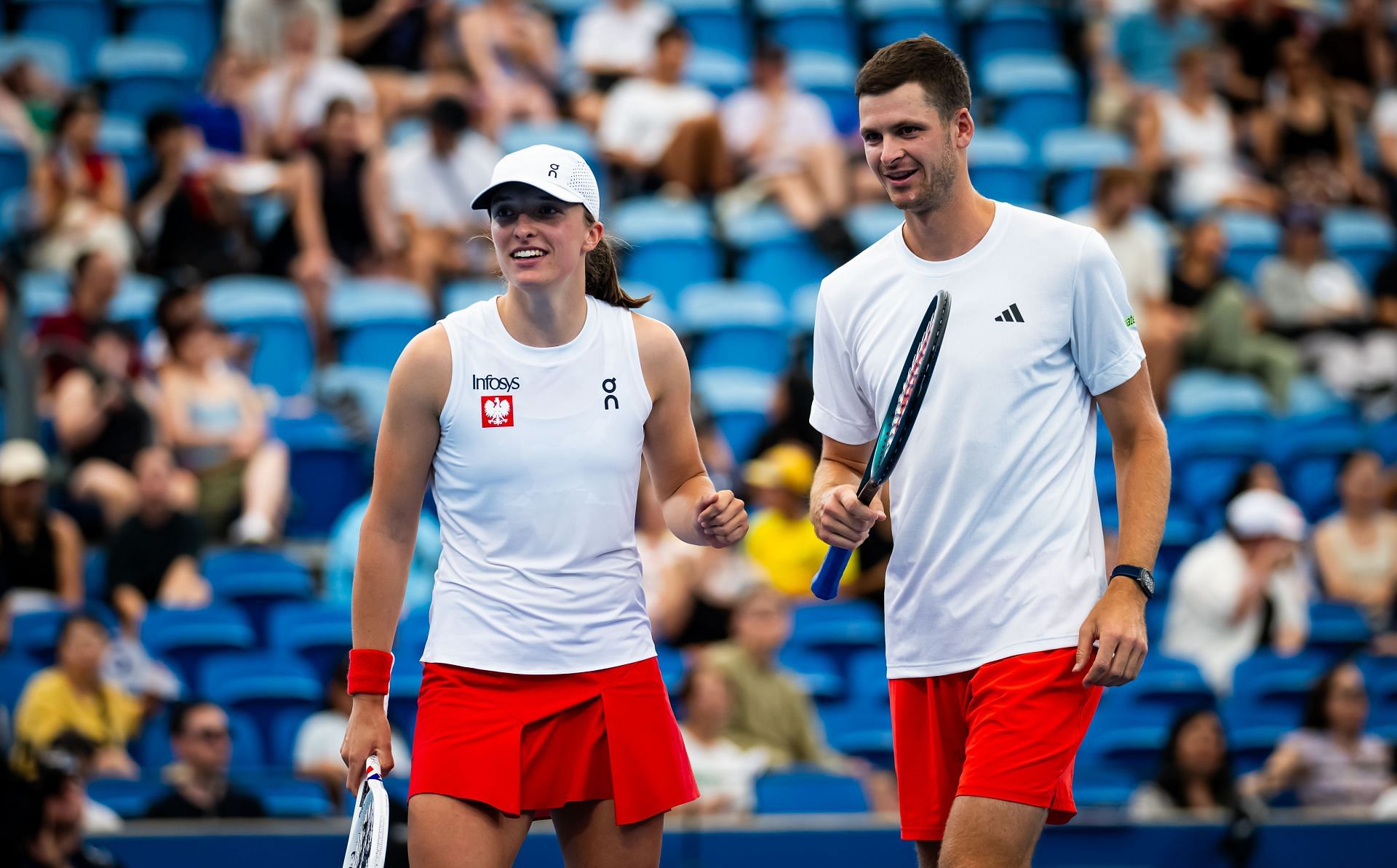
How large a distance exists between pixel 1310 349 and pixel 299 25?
7366 mm

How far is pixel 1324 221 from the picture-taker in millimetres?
13625

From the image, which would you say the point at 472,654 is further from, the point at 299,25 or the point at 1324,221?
the point at 1324,221

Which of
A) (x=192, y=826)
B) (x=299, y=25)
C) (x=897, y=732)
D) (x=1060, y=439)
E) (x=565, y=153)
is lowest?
(x=192, y=826)

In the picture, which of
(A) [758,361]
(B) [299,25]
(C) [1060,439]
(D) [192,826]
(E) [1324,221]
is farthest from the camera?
(E) [1324,221]

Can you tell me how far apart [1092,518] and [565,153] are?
5.08 ft

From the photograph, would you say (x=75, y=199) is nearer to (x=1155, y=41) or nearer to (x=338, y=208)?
(x=338, y=208)

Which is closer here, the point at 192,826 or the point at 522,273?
the point at 522,273

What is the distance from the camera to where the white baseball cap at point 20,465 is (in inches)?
350

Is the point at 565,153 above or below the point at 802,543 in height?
above

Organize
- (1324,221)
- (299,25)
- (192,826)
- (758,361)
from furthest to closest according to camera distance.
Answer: (1324,221) → (299,25) → (758,361) → (192,826)

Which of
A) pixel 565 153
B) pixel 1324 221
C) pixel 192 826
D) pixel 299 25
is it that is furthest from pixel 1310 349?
pixel 565 153

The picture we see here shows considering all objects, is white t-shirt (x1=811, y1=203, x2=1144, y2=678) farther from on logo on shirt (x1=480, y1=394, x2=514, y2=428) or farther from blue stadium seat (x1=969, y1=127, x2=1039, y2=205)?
blue stadium seat (x1=969, y1=127, x2=1039, y2=205)

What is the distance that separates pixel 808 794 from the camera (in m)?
7.61

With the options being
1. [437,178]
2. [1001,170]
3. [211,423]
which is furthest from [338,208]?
[1001,170]
